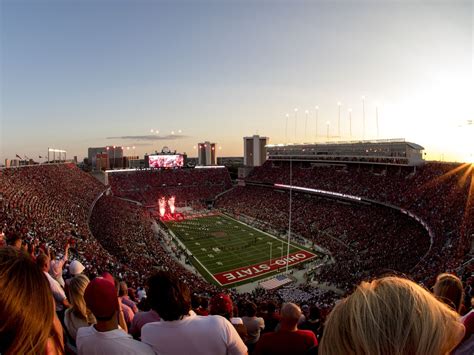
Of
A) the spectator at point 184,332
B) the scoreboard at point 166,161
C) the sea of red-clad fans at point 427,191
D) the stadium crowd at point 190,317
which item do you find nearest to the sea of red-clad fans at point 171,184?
the scoreboard at point 166,161

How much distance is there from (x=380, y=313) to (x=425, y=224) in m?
29.3

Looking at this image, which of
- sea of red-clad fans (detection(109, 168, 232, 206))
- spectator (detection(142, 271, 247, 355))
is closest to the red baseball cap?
spectator (detection(142, 271, 247, 355))

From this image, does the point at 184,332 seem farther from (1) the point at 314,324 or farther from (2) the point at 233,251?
(2) the point at 233,251

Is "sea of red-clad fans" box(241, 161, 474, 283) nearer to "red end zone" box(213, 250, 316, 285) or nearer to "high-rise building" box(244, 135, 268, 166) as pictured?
"red end zone" box(213, 250, 316, 285)

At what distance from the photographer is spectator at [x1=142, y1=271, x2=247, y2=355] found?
7.93 ft

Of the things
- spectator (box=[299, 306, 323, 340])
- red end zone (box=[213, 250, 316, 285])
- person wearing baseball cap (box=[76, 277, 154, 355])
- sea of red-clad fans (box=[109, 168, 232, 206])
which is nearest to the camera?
person wearing baseball cap (box=[76, 277, 154, 355])

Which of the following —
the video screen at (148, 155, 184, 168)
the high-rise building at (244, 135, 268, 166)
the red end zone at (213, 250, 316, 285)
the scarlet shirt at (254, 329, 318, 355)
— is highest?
the high-rise building at (244, 135, 268, 166)

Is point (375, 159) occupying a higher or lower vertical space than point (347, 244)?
higher

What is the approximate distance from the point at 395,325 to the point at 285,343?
2.30 m

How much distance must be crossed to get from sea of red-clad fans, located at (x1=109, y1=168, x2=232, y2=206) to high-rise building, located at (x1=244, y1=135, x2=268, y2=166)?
938 centimetres

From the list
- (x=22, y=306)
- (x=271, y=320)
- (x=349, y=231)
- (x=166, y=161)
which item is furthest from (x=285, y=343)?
(x=166, y=161)

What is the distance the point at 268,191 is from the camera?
5828 centimetres

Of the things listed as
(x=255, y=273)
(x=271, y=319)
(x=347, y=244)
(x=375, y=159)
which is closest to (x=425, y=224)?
(x=347, y=244)

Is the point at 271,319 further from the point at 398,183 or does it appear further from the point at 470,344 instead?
the point at 398,183
